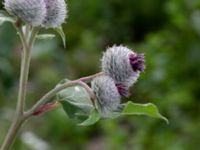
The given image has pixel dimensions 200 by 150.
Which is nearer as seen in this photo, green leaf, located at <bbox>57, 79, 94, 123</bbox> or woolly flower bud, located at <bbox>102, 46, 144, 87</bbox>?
woolly flower bud, located at <bbox>102, 46, 144, 87</bbox>

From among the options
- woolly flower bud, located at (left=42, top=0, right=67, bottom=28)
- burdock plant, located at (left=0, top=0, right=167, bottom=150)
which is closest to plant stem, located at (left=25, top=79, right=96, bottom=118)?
burdock plant, located at (left=0, top=0, right=167, bottom=150)

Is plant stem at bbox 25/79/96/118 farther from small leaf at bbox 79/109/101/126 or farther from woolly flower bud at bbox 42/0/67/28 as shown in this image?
woolly flower bud at bbox 42/0/67/28

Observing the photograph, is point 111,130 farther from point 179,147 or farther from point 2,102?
point 2,102

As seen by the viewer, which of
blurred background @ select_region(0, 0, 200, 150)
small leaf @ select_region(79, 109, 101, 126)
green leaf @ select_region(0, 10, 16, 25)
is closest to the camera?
small leaf @ select_region(79, 109, 101, 126)

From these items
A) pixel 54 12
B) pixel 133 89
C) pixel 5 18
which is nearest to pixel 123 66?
pixel 54 12

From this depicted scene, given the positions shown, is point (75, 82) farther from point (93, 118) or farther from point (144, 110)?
point (144, 110)

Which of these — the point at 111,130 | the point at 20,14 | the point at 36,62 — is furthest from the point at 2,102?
the point at 20,14

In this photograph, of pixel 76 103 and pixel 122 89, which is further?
pixel 76 103

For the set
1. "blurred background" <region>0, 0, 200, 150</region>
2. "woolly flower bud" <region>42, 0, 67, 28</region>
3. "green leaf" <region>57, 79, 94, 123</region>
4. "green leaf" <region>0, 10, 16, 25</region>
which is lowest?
"blurred background" <region>0, 0, 200, 150</region>
